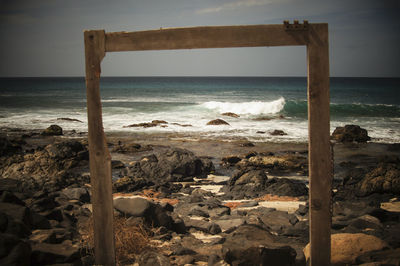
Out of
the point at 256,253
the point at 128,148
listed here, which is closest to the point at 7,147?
the point at 128,148

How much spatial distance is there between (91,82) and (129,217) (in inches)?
103

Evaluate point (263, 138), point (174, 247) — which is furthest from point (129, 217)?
point (263, 138)

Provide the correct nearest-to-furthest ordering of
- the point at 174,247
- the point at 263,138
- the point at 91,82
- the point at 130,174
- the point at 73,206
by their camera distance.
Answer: the point at 91,82, the point at 174,247, the point at 73,206, the point at 130,174, the point at 263,138

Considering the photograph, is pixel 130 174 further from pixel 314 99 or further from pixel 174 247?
pixel 314 99

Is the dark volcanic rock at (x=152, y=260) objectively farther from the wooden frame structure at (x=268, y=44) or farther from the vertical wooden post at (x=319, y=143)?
the vertical wooden post at (x=319, y=143)

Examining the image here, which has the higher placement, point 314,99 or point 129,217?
point 314,99

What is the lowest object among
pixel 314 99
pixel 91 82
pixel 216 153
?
pixel 216 153

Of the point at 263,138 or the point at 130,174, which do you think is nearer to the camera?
the point at 130,174

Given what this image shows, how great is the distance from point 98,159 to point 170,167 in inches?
262

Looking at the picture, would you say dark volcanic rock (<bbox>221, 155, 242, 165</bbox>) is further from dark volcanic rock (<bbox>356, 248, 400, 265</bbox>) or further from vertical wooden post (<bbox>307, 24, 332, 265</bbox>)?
vertical wooden post (<bbox>307, 24, 332, 265</bbox>)

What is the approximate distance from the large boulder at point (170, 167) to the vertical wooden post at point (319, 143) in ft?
22.1

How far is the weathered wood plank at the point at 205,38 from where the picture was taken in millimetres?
3289

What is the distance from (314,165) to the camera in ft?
11.1

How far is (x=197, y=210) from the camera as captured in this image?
6816 mm
